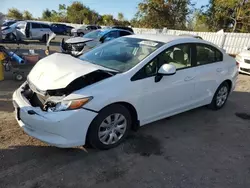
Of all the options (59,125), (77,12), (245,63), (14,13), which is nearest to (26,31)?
(245,63)

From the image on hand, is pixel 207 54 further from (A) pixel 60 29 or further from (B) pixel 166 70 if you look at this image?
(A) pixel 60 29

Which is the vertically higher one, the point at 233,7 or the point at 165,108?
the point at 233,7

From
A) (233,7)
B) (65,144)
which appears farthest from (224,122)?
(233,7)

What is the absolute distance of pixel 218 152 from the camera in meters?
3.56

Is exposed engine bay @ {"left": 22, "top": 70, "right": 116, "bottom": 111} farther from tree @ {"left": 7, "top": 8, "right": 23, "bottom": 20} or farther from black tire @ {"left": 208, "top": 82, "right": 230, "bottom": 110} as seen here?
tree @ {"left": 7, "top": 8, "right": 23, "bottom": 20}

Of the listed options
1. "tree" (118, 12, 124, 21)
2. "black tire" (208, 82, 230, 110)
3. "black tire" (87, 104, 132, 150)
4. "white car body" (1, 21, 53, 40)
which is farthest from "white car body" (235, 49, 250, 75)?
"tree" (118, 12, 124, 21)

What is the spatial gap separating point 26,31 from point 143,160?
17.0 m

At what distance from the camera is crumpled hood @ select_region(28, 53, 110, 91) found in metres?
3.12

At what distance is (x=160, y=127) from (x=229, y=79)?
2071 millimetres

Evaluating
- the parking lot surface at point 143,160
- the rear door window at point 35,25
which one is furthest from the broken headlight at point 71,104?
the rear door window at point 35,25

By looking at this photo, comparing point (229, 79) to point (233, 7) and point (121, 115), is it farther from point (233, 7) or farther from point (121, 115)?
point (233, 7)

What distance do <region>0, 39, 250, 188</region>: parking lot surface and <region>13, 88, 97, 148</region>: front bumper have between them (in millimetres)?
326

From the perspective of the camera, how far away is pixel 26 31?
17.4 meters

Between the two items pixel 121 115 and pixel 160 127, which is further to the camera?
pixel 160 127
